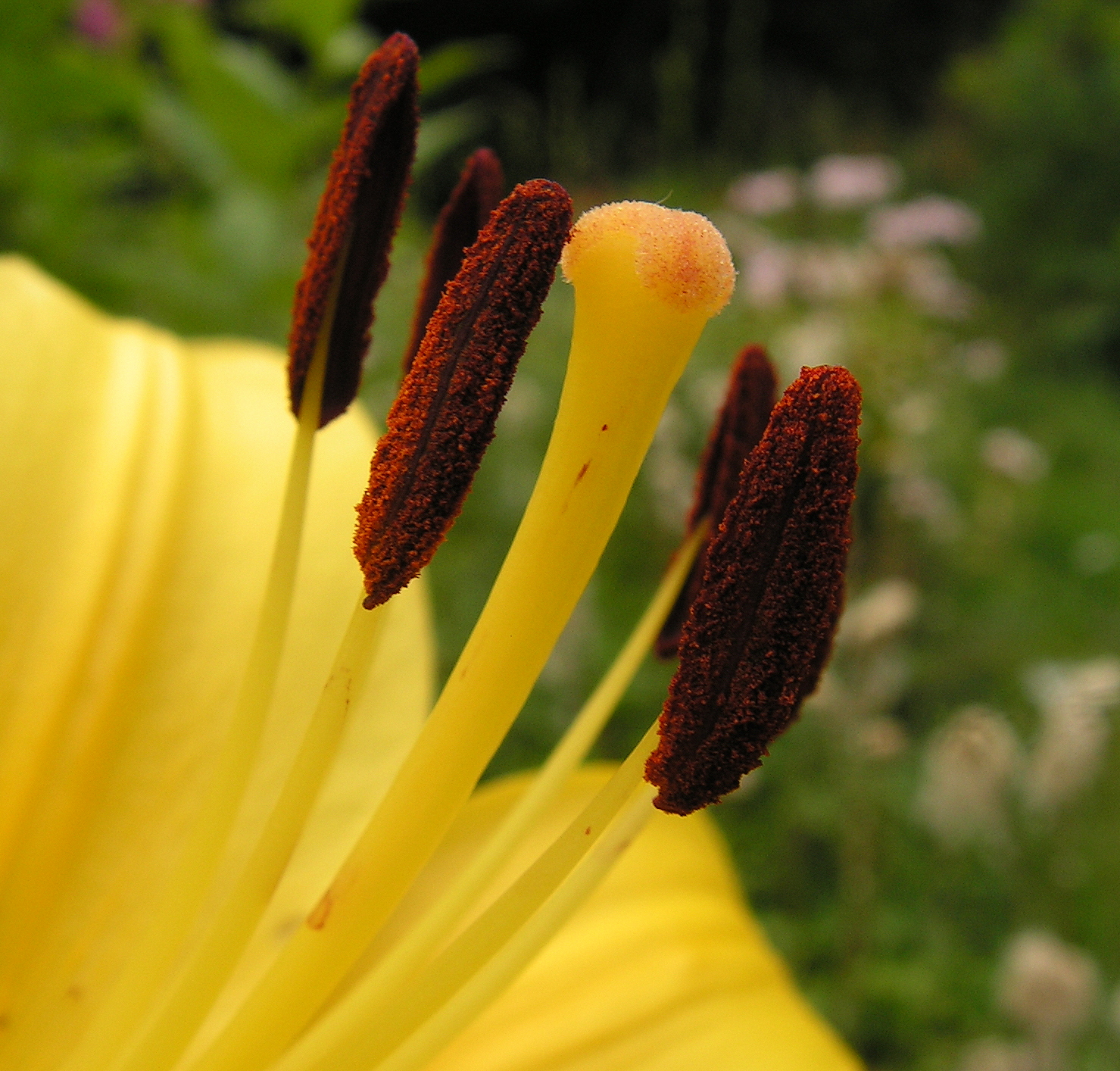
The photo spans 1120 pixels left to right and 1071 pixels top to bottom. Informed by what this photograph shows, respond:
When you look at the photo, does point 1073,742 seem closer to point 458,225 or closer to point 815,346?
point 458,225

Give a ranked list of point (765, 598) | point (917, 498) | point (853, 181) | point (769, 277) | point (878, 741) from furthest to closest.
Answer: point (853, 181) < point (769, 277) < point (917, 498) < point (878, 741) < point (765, 598)

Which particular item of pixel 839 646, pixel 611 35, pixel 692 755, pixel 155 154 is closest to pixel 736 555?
pixel 692 755

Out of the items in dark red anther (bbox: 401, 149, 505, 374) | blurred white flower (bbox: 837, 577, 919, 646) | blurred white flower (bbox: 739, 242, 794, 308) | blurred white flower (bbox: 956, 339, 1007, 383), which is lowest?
blurred white flower (bbox: 956, 339, 1007, 383)

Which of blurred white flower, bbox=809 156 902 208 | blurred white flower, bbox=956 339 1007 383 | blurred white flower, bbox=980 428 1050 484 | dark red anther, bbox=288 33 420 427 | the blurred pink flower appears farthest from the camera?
blurred white flower, bbox=809 156 902 208

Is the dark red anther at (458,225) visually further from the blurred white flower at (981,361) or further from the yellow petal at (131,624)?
the blurred white flower at (981,361)

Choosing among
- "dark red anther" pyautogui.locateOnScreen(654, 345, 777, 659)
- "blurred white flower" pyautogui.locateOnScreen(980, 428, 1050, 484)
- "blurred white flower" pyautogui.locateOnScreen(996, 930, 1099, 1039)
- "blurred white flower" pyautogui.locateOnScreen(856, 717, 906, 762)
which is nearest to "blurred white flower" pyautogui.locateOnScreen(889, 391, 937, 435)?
"blurred white flower" pyautogui.locateOnScreen(980, 428, 1050, 484)

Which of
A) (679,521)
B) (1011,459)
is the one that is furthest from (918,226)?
(679,521)

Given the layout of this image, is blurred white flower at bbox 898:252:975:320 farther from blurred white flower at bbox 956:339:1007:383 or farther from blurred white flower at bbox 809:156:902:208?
blurred white flower at bbox 809:156:902:208

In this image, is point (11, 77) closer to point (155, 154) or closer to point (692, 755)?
point (155, 154)
